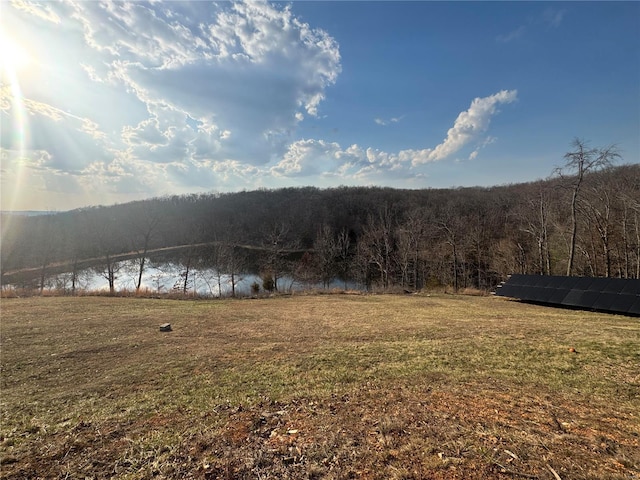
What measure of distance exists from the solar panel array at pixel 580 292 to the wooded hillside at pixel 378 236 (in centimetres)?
607

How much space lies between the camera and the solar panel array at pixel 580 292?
14.0 meters

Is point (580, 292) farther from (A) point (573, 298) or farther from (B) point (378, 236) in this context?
(B) point (378, 236)

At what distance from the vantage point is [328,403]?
528 cm

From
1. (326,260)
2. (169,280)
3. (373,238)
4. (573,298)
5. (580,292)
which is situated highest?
(373,238)

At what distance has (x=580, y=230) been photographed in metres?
30.3

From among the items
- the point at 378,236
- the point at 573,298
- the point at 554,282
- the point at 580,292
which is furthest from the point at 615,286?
the point at 378,236

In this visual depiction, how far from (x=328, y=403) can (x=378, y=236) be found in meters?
50.6

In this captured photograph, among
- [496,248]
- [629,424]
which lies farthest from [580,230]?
[629,424]

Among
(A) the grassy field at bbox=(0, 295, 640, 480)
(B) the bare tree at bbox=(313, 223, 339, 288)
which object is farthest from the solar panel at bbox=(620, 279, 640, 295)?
(B) the bare tree at bbox=(313, 223, 339, 288)

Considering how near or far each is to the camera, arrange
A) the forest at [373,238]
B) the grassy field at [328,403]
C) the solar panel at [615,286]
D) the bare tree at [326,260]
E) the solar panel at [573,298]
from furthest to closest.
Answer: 1. the bare tree at [326,260]
2. the forest at [373,238]
3. the solar panel at [573,298]
4. the solar panel at [615,286]
5. the grassy field at [328,403]

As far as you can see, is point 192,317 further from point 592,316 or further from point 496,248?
point 496,248

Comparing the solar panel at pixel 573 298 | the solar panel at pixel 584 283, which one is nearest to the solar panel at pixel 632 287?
the solar panel at pixel 584 283

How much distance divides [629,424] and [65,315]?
63.4 feet

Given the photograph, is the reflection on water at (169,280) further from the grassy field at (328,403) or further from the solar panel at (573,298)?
the grassy field at (328,403)
